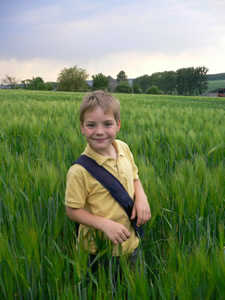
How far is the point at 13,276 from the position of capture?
2.34 ft

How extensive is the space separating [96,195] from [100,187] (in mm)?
33

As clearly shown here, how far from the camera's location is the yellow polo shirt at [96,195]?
91cm

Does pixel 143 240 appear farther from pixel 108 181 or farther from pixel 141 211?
pixel 108 181

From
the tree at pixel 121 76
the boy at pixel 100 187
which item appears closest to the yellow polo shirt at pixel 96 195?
the boy at pixel 100 187

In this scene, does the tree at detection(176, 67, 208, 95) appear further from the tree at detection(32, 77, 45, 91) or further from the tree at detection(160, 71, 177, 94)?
the tree at detection(32, 77, 45, 91)

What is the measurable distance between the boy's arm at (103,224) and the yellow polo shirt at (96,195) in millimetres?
21

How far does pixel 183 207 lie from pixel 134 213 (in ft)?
0.60

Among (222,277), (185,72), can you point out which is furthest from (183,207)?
(185,72)

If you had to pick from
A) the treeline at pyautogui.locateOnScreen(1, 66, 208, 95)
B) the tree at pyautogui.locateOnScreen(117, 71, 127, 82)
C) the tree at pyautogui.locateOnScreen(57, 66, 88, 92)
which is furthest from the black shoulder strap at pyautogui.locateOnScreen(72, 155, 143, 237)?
the tree at pyautogui.locateOnScreen(117, 71, 127, 82)

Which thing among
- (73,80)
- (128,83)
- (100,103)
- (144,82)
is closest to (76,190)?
(100,103)

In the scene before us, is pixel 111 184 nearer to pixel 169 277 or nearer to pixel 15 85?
pixel 169 277

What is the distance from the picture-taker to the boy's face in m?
0.96

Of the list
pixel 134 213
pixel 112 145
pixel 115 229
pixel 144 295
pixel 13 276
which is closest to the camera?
pixel 144 295

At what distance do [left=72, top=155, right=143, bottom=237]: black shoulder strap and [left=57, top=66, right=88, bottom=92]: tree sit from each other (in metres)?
61.3
